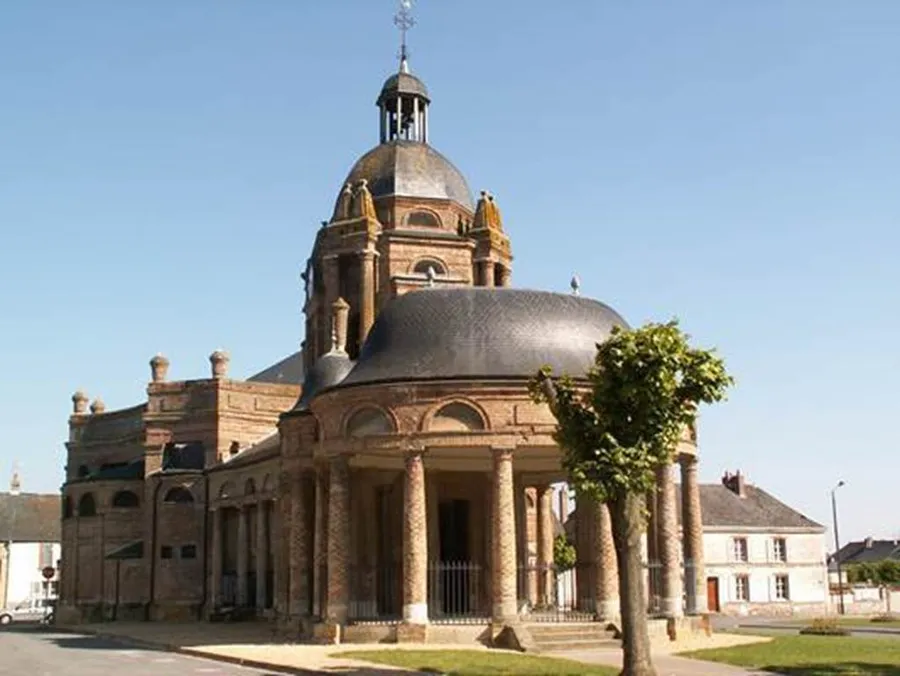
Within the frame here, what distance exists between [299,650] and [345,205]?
21029 mm

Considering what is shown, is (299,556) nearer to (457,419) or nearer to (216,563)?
(457,419)

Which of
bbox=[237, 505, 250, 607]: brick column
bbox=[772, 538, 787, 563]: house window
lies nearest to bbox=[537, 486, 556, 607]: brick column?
bbox=[237, 505, 250, 607]: brick column

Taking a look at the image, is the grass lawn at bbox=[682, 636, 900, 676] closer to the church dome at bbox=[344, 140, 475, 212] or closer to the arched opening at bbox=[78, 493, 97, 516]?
the church dome at bbox=[344, 140, 475, 212]

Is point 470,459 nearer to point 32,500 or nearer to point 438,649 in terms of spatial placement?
point 438,649

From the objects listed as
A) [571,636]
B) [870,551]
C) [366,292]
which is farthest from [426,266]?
[870,551]

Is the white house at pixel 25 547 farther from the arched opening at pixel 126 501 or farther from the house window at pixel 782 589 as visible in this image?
the house window at pixel 782 589

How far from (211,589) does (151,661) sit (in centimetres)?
2370

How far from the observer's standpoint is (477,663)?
2338 centimetres

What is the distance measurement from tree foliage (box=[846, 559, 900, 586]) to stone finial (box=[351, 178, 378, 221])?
48.4m

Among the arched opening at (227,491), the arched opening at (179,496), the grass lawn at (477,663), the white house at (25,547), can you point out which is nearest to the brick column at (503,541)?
the grass lawn at (477,663)

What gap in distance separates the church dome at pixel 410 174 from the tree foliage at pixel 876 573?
150 feet

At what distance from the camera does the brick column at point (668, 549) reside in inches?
1217

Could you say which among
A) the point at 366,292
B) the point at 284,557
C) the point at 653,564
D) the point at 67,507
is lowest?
the point at 653,564

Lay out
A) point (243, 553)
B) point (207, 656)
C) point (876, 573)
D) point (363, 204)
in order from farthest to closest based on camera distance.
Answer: point (876, 573) < point (243, 553) < point (363, 204) < point (207, 656)
